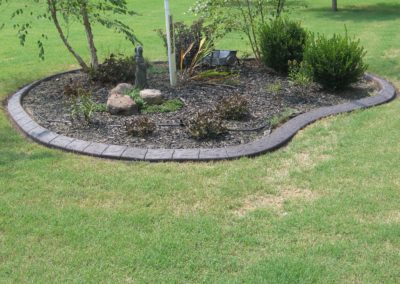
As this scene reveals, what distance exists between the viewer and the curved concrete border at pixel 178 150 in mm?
4680

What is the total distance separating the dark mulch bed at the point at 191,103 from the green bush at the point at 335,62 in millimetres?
184

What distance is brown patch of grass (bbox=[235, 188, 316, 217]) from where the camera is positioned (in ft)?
12.5

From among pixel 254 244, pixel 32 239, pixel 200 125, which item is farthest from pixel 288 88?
pixel 32 239

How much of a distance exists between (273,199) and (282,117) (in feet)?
6.29

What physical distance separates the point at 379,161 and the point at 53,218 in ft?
9.03

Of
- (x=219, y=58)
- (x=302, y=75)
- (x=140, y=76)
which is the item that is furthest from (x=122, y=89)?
(x=302, y=75)

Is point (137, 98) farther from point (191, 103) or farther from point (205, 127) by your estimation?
point (205, 127)

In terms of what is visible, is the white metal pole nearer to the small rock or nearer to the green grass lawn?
the small rock

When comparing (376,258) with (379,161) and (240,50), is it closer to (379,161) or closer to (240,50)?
(379,161)

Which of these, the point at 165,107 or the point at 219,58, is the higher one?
the point at 219,58

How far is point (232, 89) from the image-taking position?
689cm

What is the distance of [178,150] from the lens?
4789 mm

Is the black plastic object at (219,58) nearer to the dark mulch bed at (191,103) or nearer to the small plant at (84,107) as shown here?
the dark mulch bed at (191,103)

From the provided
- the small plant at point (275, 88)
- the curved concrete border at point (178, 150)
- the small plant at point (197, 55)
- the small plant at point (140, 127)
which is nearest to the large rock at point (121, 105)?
the small plant at point (140, 127)
